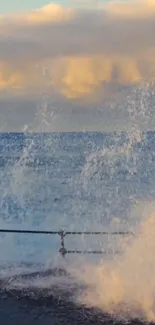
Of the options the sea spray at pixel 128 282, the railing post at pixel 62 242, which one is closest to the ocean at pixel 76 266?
the sea spray at pixel 128 282

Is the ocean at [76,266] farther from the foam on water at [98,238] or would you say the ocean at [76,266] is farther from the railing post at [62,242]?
the railing post at [62,242]

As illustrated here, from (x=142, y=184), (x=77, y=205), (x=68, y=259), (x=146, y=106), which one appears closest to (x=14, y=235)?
(x=68, y=259)

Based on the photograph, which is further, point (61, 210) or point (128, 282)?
point (61, 210)

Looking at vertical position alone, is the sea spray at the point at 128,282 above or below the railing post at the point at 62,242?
below

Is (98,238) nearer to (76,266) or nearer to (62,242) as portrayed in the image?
(76,266)

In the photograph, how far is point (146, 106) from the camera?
2092 centimetres

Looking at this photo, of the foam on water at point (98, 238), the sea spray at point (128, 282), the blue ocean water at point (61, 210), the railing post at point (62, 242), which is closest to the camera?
the sea spray at point (128, 282)

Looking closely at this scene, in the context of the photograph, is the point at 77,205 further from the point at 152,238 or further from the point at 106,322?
the point at 106,322

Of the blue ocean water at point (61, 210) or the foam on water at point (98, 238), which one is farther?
the blue ocean water at point (61, 210)

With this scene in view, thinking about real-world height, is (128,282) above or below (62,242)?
below

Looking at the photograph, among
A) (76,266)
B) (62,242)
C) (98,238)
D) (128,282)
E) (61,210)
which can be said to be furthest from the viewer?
(61,210)

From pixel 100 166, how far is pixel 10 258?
168 feet

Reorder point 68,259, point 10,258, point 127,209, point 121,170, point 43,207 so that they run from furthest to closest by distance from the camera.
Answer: point 121,170
point 43,207
point 127,209
point 10,258
point 68,259

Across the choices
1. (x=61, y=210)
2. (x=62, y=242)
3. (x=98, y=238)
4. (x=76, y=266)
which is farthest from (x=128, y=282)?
(x=61, y=210)
